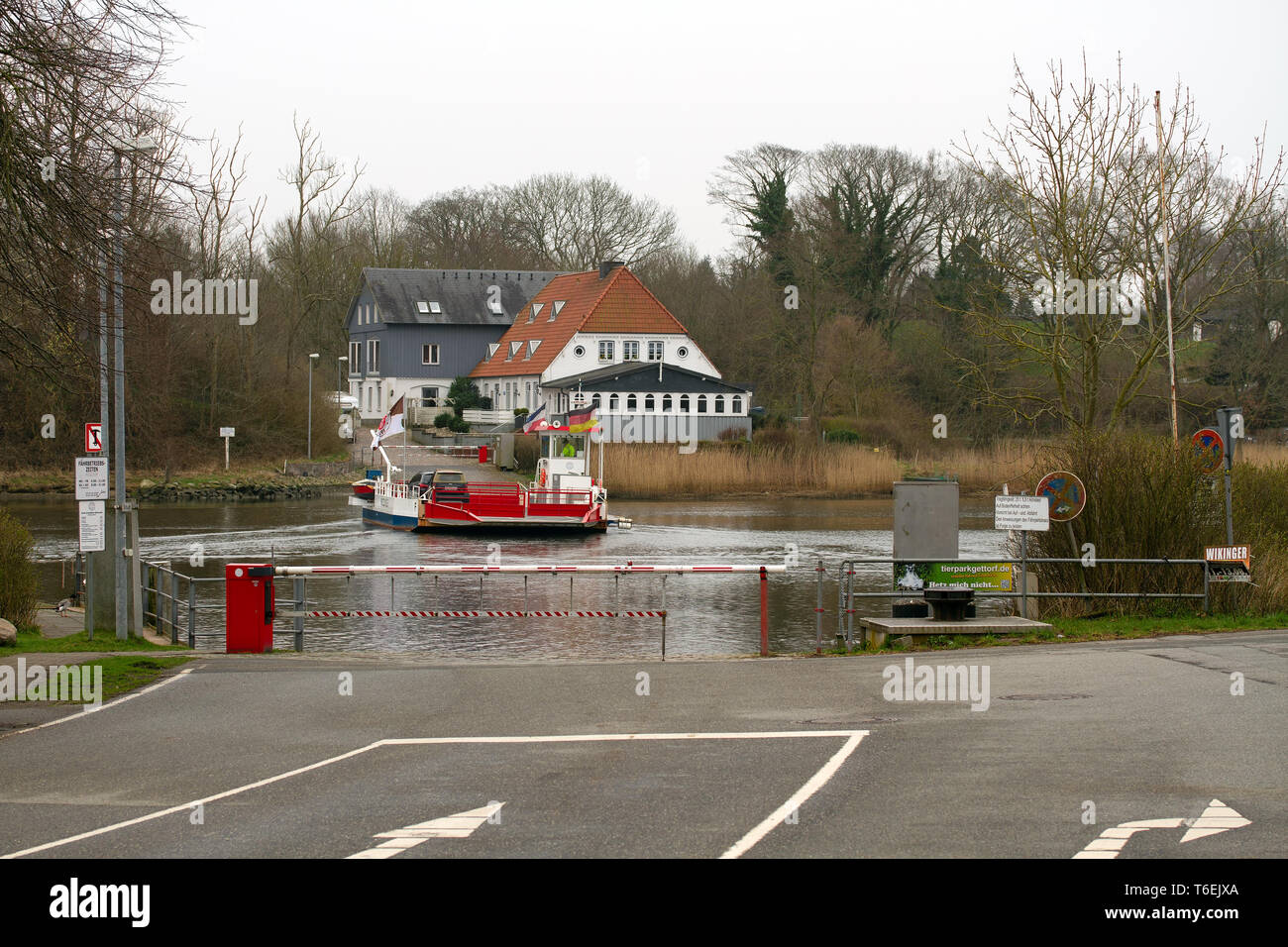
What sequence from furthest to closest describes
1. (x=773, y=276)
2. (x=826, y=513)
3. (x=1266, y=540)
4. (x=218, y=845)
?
(x=773, y=276), (x=826, y=513), (x=1266, y=540), (x=218, y=845)

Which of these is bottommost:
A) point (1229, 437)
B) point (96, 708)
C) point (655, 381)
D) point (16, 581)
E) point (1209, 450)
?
point (96, 708)

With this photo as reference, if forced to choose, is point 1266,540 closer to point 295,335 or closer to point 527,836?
point 527,836

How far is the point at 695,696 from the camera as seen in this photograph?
548 inches

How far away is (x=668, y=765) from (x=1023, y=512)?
10.3 meters

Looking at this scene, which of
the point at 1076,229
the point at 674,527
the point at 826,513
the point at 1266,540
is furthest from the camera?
the point at 826,513

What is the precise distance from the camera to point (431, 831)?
8141 mm

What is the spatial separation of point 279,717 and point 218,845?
5191 mm

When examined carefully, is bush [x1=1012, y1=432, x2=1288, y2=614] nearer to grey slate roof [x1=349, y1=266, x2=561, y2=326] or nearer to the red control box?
the red control box

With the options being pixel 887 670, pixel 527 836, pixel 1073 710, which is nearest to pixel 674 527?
pixel 887 670

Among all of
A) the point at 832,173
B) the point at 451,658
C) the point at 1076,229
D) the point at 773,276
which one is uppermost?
the point at 832,173

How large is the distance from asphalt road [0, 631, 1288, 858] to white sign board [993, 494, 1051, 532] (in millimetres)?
3101

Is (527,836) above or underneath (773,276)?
underneath

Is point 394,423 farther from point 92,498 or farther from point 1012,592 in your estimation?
point 1012,592

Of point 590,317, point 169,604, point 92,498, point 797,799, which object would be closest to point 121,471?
point 92,498
